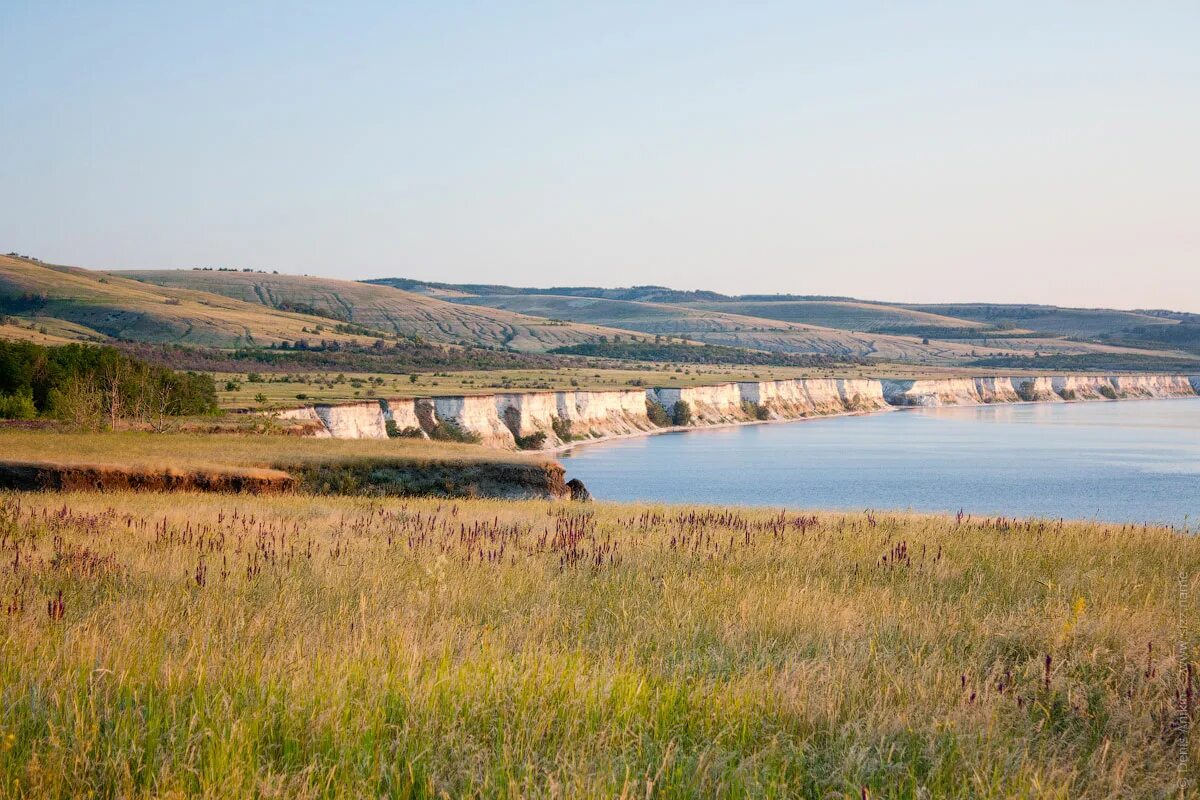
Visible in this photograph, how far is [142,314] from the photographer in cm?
14275

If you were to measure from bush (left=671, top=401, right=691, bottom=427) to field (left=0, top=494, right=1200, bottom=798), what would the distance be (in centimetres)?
9310

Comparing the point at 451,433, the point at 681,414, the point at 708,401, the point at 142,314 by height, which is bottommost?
the point at 681,414

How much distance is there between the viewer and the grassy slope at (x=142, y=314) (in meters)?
134

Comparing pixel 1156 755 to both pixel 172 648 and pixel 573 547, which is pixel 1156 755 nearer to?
pixel 172 648

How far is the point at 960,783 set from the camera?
470 centimetres

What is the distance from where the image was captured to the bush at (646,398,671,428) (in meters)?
102

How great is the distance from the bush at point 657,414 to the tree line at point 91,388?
178ft

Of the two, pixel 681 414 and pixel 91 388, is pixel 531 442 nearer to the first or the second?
pixel 681 414

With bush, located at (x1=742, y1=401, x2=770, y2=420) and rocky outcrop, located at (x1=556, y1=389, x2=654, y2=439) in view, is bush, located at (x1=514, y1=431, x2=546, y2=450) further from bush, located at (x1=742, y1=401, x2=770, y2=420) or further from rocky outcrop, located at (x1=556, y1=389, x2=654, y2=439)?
bush, located at (x1=742, y1=401, x2=770, y2=420)

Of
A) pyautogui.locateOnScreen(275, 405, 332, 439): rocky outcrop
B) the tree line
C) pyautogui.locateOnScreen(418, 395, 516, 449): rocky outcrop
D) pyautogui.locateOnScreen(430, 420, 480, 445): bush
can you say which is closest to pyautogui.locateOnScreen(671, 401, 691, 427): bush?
pyautogui.locateOnScreen(418, 395, 516, 449): rocky outcrop

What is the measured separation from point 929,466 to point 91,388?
159 feet

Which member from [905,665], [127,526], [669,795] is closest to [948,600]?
[905,665]

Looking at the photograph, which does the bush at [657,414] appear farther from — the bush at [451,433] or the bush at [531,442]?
the bush at [451,433]

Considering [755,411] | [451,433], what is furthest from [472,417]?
[755,411]
